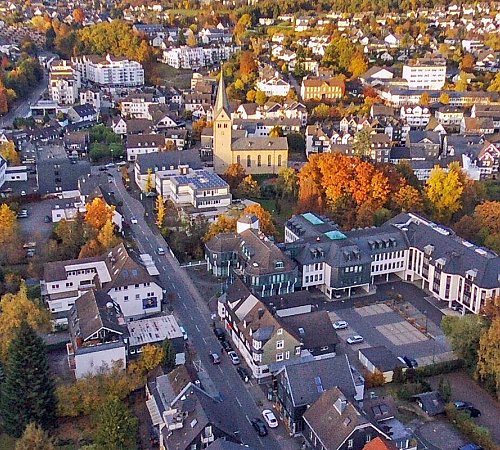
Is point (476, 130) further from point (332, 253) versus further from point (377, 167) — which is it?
point (332, 253)

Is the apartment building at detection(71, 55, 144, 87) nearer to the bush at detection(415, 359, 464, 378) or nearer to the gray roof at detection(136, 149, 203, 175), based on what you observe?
the gray roof at detection(136, 149, 203, 175)

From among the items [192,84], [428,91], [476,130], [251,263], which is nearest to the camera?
[251,263]

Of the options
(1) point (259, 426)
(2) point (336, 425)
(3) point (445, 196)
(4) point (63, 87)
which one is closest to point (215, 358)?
(1) point (259, 426)

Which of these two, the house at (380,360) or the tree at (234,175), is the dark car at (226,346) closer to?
the house at (380,360)

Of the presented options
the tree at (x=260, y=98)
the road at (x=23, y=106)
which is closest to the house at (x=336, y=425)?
the tree at (x=260, y=98)

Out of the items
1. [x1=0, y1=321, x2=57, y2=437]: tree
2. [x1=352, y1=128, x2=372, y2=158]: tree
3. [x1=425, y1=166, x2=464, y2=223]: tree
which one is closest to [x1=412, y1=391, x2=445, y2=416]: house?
[x1=0, y1=321, x2=57, y2=437]: tree

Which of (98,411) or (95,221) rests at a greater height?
(95,221)

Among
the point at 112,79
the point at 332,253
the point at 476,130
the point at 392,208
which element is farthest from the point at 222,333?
the point at 112,79
